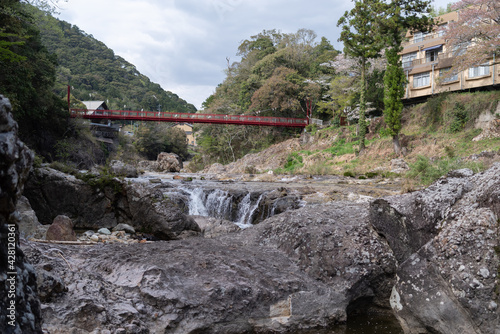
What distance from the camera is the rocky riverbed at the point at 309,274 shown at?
2.78 metres

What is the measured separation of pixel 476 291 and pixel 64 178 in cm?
861

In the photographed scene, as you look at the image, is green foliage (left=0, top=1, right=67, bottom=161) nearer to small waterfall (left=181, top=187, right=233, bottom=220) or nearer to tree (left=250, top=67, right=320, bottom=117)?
small waterfall (left=181, top=187, right=233, bottom=220)

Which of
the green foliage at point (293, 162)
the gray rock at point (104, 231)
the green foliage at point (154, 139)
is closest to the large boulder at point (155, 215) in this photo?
the gray rock at point (104, 231)

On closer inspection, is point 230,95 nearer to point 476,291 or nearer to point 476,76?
point 476,76

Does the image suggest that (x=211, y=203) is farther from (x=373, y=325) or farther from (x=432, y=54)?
(x=432, y=54)

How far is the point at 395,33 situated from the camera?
2280 centimetres

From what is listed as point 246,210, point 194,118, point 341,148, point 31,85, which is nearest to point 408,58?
point 341,148

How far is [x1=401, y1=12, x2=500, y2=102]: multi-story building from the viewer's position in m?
25.5

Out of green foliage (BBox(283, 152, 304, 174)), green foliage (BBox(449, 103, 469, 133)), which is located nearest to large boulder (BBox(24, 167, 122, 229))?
green foliage (BBox(449, 103, 469, 133))

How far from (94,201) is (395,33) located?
21869 millimetres

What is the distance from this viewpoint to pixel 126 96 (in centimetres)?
7425

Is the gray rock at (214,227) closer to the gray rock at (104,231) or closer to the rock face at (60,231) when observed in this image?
the gray rock at (104,231)

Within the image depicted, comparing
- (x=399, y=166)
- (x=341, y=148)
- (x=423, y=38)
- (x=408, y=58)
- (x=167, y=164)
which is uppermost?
(x=423, y=38)

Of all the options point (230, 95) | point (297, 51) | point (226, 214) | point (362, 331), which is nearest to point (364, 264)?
point (362, 331)
